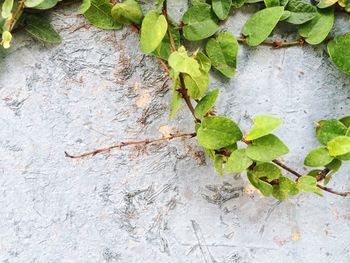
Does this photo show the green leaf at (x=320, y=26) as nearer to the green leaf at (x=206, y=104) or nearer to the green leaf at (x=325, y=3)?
the green leaf at (x=325, y=3)

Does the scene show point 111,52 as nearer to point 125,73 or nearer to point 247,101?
point 125,73

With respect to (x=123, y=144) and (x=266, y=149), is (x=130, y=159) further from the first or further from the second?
(x=266, y=149)

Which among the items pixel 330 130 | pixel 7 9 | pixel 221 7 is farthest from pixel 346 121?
pixel 7 9

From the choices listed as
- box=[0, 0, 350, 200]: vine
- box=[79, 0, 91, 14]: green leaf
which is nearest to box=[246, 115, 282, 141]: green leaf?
box=[0, 0, 350, 200]: vine

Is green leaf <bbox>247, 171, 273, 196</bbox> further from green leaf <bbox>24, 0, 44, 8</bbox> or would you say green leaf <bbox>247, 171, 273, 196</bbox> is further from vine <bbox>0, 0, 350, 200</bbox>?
green leaf <bbox>24, 0, 44, 8</bbox>

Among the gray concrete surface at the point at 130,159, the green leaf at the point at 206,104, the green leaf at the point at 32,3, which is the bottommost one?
the gray concrete surface at the point at 130,159

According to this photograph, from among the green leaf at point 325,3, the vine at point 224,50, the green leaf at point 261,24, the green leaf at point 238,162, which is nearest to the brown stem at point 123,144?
the vine at point 224,50
